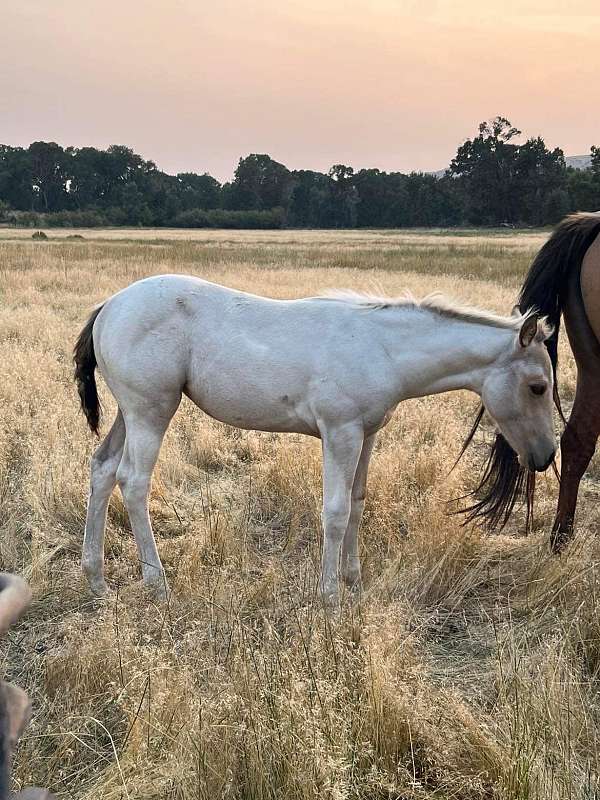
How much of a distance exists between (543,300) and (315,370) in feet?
5.79

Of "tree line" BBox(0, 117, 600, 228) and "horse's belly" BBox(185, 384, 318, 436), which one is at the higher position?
"tree line" BBox(0, 117, 600, 228)

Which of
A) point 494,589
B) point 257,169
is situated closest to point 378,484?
point 494,589

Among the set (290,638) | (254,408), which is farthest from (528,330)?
(290,638)

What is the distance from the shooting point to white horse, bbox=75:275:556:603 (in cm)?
327

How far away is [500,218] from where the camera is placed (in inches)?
3095

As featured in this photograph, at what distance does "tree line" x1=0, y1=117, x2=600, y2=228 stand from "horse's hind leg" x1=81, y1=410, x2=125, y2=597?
225 ft

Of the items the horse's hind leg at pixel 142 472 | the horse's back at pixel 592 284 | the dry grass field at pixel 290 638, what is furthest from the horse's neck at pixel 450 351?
the horse's hind leg at pixel 142 472

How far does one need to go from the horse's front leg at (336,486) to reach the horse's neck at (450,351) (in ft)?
1.31

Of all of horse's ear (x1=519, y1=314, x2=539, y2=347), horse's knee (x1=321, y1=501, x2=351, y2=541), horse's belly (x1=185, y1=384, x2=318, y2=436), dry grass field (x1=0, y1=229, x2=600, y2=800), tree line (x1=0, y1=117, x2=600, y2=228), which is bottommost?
dry grass field (x1=0, y1=229, x2=600, y2=800)

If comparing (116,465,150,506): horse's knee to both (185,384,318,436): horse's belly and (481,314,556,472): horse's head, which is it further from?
(481,314,556,472): horse's head

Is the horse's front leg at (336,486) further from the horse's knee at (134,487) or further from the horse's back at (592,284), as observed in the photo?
the horse's back at (592,284)

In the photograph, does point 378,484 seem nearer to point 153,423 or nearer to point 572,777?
point 153,423

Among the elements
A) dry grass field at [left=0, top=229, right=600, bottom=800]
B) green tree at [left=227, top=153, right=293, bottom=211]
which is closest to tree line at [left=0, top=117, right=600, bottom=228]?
green tree at [left=227, top=153, right=293, bottom=211]

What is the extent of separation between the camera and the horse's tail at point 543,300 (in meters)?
4.03
